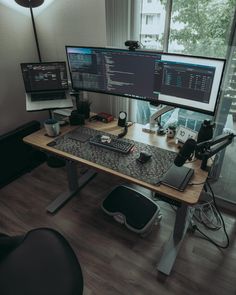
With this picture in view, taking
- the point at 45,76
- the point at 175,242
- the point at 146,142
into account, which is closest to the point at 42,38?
the point at 45,76

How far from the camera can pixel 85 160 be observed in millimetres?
1494

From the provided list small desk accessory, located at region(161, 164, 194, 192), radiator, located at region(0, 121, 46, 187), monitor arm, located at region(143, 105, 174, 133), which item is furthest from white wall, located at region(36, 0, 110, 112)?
small desk accessory, located at region(161, 164, 194, 192)

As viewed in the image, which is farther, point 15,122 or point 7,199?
point 15,122

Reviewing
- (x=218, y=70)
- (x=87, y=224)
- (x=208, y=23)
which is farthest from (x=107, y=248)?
(x=208, y=23)

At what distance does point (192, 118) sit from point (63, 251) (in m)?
1.45

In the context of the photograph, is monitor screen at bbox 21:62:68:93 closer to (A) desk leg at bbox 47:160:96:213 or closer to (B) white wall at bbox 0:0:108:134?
(B) white wall at bbox 0:0:108:134

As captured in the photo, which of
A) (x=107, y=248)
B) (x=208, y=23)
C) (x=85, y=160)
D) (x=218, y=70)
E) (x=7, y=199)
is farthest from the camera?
(x=7, y=199)

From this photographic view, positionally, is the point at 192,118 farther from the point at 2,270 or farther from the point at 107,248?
the point at 2,270

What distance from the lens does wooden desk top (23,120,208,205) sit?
4.04ft

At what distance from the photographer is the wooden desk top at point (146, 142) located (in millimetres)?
1231

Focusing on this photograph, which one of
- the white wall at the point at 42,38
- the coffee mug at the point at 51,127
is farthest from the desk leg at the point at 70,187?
the white wall at the point at 42,38

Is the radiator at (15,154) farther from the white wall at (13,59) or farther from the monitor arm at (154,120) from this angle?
the monitor arm at (154,120)

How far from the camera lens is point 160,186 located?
1279mm

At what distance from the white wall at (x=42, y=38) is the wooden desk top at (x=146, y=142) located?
0.54m
